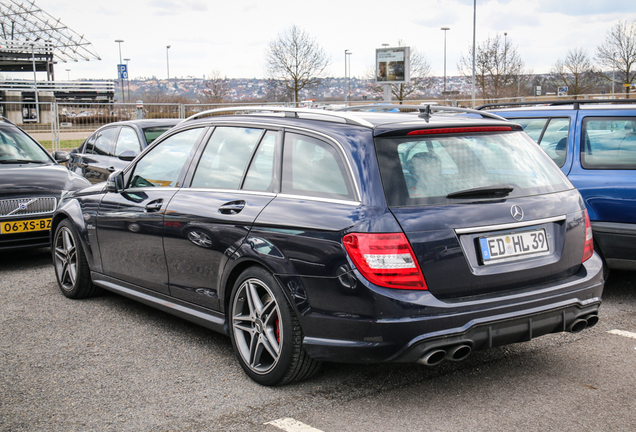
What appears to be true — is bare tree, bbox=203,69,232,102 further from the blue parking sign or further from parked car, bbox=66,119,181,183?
parked car, bbox=66,119,181,183

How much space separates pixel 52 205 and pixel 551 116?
5511 millimetres

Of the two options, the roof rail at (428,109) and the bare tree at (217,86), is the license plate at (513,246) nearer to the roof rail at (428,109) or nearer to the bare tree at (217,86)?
the roof rail at (428,109)

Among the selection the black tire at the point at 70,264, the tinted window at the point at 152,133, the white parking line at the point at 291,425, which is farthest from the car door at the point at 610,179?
the tinted window at the point at 152,133

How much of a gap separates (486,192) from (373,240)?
0.73 metres

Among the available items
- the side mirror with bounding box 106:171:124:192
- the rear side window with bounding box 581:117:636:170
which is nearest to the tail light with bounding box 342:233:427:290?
the side mirror with bounding box 106:171:124:192

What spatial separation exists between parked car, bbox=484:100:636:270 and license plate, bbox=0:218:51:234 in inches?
213

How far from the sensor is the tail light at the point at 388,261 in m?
3.18

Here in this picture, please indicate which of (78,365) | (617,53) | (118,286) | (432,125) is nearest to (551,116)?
(432,125)

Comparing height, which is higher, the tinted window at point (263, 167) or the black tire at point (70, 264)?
the tinted window at point (263, 167)

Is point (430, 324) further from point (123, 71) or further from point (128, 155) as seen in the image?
point (123, 71)

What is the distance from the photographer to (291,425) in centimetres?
327

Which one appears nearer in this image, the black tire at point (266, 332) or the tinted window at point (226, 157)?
the black tire at point (266, 332)

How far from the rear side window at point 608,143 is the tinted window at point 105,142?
24.0 ft

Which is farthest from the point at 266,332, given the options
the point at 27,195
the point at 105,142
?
the point at 105,142
